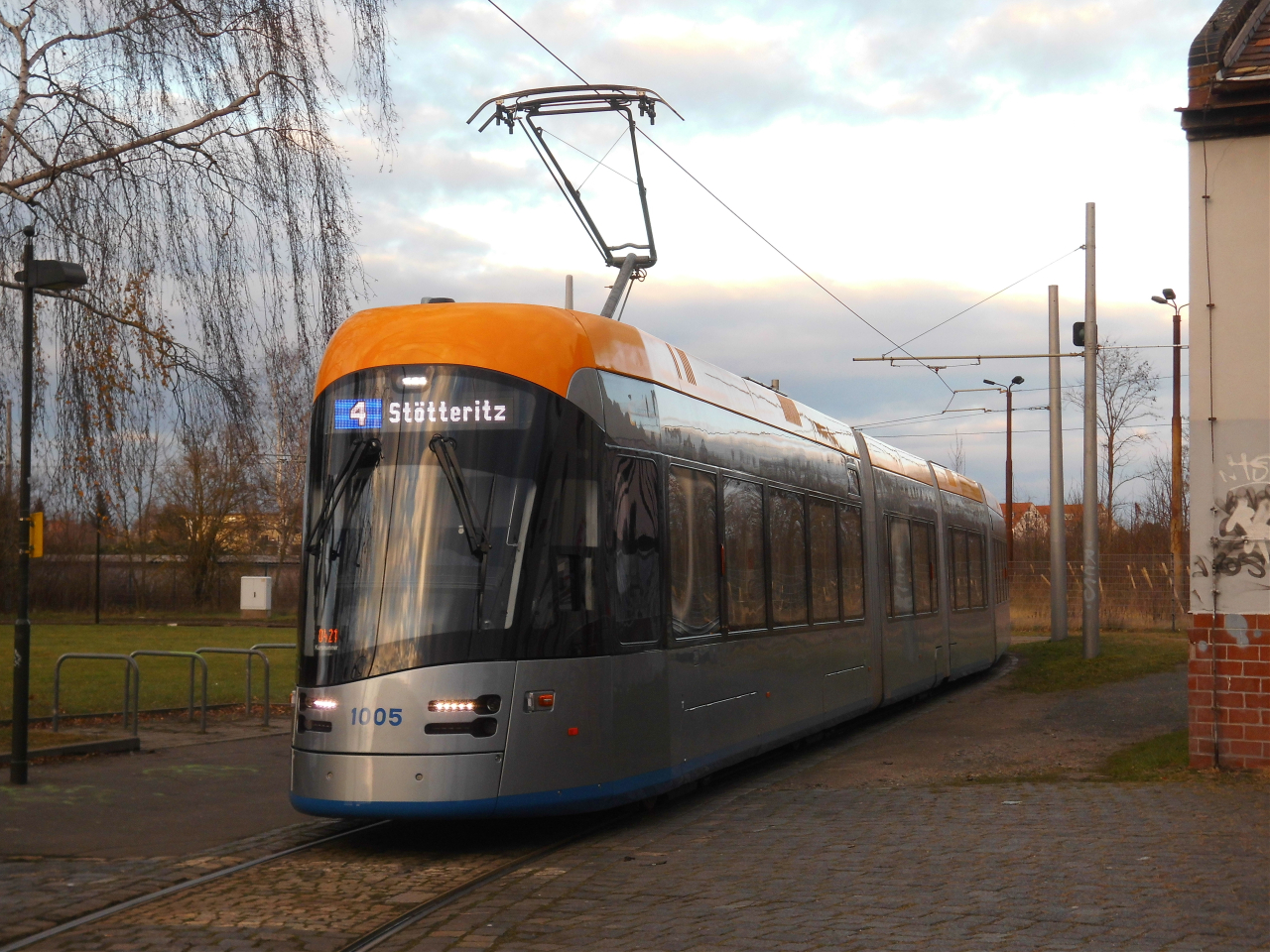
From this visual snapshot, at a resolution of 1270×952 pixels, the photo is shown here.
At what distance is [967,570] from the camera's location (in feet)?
73.5

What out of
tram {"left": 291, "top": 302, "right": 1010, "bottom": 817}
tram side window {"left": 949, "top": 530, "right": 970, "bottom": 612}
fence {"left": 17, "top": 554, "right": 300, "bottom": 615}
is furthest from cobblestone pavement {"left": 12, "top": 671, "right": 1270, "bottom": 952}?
fence {"left": 17, "top": 554, "right": 300, "bottom": 615}

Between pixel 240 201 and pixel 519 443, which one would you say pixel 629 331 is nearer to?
pixel 519 443

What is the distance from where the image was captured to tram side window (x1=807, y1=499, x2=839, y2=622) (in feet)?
44.4

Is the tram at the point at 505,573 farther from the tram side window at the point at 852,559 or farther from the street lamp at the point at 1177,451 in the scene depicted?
the street lamp at the point at 1177,451

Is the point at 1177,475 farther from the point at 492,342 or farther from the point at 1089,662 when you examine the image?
the point at 492,342

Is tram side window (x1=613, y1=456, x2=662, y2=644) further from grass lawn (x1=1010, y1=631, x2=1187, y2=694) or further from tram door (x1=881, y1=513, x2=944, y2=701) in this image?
grass lawn (x1=1010, y1=631, x2=1187, y2=694)

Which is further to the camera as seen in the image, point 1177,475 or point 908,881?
point 1177,475

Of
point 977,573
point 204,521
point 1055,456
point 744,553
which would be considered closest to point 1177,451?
point 1055,456

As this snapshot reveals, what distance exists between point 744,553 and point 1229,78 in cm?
511

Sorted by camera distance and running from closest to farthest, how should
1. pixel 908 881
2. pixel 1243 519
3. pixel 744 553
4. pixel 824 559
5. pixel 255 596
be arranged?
pixel 908 881 → pixel 1243 519 → pixel 744 553 → pixel 824 559 → pixel 255 596

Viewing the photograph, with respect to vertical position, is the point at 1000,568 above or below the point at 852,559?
below

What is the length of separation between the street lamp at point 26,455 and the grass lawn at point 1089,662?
13493mm

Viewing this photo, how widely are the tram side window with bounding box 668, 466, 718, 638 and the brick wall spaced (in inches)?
140

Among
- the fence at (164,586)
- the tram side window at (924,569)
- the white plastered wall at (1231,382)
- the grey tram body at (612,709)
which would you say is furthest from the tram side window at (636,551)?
the fence at (164,586)
